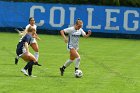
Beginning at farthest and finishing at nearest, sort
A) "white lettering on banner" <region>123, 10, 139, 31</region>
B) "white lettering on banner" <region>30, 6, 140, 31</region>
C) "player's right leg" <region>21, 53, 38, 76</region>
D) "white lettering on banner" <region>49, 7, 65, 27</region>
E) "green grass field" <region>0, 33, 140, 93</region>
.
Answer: "white lettering on banner" <region>49, 7, 65, 27</region>
"white lettering on banner" <region>30, 6, 140, 31</region>
"white lettering on banner" <region>123, 10, 139, 31</region>
"player's right leg" <region>21, 53, 38, 76</region>
"green grass field" <region>0, 33, 140, 93</region>

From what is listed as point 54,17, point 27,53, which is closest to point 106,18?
point 54,17

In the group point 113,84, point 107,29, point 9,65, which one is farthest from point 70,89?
point 107,29

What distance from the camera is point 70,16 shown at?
48.8 meters

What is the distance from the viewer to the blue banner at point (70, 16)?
48062mm

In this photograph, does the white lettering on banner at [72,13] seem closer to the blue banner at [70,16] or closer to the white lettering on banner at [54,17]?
the blue banner at [70,16]

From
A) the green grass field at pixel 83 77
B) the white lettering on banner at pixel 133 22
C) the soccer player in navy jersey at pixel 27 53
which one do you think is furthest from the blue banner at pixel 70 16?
the soccer player in navy jersey at pixel 27 53

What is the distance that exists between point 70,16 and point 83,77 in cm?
2857

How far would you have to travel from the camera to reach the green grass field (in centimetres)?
1709

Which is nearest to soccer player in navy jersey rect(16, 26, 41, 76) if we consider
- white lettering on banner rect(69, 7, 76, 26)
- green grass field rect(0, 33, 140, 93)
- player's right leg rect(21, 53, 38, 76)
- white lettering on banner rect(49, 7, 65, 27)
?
player's right leg rect(21, 53, 38, 76)

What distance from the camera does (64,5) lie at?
49.5 meters

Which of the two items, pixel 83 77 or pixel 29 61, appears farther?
pixel 83 77

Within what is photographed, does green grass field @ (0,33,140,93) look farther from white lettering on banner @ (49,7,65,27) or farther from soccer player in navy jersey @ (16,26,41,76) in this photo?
white lettering on banner @ (49,7,65,27)

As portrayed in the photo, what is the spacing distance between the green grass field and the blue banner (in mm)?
14829

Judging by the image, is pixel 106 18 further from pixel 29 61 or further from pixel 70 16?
pixel 29 61
